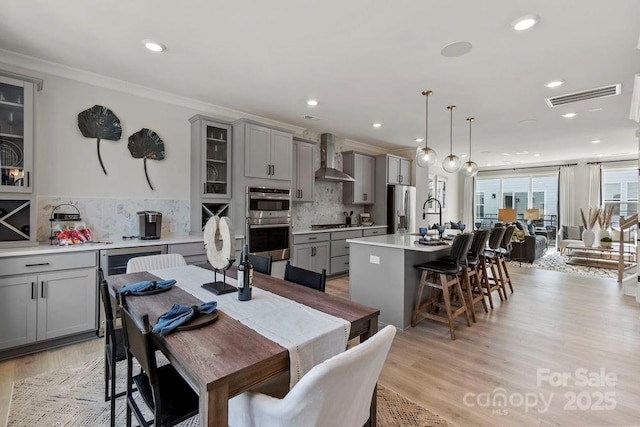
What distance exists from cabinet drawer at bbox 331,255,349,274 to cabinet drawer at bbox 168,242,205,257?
97.7 inches

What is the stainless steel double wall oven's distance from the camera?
4227mm

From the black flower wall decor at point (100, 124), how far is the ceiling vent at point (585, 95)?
5.21 metres

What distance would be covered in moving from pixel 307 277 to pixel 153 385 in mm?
1087

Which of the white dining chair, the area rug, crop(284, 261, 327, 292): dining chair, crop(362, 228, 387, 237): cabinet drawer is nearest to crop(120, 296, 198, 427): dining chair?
the area rug

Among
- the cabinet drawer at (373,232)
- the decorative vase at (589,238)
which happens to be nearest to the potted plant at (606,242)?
the decorative vase at (589,238)

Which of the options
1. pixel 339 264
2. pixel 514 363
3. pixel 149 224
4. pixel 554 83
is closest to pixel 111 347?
pixel 149 224

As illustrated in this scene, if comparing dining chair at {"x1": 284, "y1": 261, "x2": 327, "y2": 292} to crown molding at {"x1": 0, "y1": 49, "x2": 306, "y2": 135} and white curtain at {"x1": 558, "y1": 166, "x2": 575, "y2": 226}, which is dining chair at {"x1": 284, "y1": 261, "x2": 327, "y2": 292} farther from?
white curtain at {"x1": 558, "y1": 166, "x2": 575, "y2": 226}

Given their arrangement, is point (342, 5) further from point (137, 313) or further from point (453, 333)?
point (453, 333)

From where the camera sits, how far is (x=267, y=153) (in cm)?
441

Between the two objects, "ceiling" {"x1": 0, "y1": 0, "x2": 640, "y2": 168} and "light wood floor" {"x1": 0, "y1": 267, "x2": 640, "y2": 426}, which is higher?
"ceiling" {"x1": 0, "y1": 0, "x2": 640, "y2": 168}

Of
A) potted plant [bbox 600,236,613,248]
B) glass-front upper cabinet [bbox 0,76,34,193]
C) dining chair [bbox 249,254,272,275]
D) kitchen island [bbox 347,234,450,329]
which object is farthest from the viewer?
potted plant [bbox 600,236,613,248]

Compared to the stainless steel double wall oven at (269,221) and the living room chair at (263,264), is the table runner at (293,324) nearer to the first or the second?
the living room chair at (263,264)

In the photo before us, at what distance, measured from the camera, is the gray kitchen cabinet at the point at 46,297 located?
2.52m

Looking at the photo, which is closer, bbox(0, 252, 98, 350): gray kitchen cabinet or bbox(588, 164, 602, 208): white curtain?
bbox(0, 252, 98, 350): gray kitchen cabinet
